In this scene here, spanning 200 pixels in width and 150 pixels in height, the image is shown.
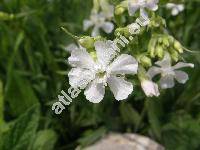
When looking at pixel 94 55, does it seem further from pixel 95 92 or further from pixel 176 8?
pixel 176 8

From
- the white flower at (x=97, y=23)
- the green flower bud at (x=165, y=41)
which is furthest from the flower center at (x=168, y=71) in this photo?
the white flower at (x=97, y=23)

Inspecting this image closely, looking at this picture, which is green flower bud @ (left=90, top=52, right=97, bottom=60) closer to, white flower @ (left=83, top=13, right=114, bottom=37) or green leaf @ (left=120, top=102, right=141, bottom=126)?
green leaf @ (left=120, top=102, right=141, bottom=126)

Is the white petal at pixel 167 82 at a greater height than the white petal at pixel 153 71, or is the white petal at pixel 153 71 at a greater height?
the white petal at pixel 153 71

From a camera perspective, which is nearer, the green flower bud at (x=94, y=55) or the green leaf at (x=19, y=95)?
the green flower bud at (x=94, y=55)

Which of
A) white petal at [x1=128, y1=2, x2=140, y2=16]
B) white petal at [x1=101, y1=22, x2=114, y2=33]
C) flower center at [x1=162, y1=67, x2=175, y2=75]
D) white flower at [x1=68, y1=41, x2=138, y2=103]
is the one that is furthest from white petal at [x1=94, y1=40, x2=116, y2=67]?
white petal at [x1=101, y1=22, x2=114, y2=33]

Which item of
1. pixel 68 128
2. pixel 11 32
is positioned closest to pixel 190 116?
pixel 68 128

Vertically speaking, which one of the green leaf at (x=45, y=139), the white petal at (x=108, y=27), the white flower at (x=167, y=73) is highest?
the white petal at (x=108, y=27)

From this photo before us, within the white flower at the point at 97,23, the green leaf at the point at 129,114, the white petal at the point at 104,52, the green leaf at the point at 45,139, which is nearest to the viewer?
the white petal at the point at 104,52

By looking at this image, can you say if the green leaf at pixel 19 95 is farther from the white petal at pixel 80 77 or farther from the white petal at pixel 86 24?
the white petal at pixel 80 77
